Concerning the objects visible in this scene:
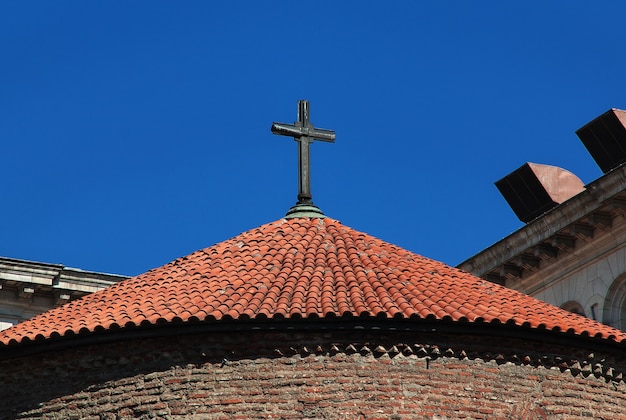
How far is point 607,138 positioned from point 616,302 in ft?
11.1

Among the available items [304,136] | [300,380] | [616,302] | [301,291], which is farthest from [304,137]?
[616,302]

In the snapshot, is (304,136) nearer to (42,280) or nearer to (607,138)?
(607,138)

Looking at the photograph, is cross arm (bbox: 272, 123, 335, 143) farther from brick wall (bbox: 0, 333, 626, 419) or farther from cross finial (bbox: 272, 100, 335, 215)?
brick wall (bbox: 0, 333, 626, 419)

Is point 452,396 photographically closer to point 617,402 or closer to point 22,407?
point 617,402

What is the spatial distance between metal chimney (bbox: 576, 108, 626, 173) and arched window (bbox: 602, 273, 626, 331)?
2462 millimetres

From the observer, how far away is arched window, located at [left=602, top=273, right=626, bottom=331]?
32.1 metres

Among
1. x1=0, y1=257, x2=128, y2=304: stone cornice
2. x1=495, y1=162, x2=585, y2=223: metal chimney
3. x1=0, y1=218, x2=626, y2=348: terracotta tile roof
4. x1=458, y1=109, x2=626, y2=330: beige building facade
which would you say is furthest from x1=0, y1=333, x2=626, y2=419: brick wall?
x1=495, y1=162, x2=585, y2=223: metal chimney

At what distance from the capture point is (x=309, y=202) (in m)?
21.9

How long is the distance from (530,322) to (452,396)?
50.0 inches

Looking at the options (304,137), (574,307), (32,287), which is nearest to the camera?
(304,137)

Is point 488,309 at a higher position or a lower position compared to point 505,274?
lower

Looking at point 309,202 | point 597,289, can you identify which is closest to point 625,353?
point 309,202

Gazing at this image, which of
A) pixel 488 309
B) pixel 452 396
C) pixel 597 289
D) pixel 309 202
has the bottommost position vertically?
pixel 452 396

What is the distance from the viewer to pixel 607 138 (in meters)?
33.6
